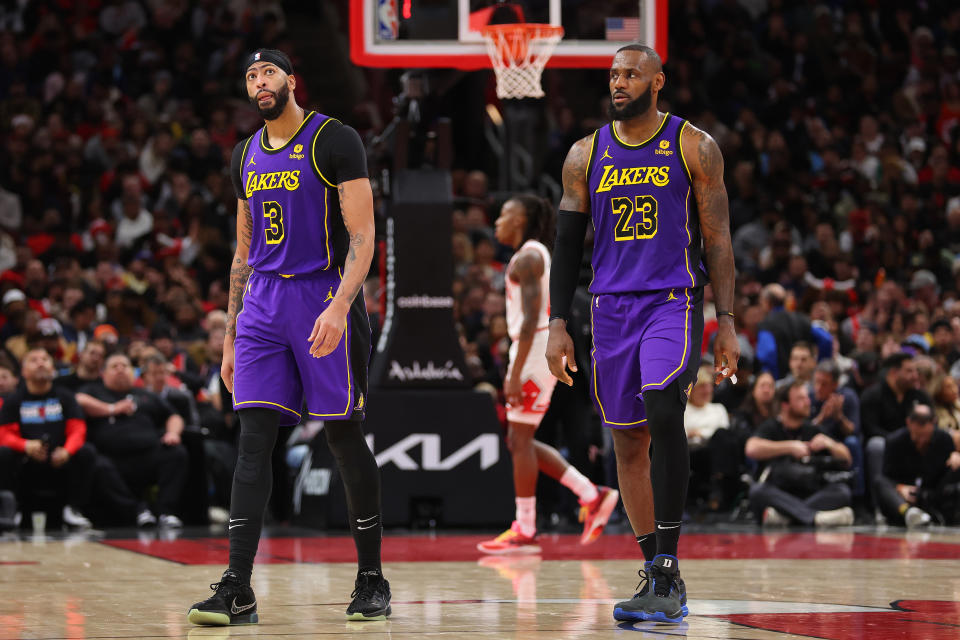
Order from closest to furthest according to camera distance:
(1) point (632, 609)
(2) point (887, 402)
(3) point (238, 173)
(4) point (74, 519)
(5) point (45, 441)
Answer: (1) point (632, 609), (3) point (238, 173), (5) point (45, 441), (4) point (74, 519), (2) point (887, 402)

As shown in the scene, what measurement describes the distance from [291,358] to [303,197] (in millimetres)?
636

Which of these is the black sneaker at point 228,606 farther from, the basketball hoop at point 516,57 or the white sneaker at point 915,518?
the white sneaker at point 915,518

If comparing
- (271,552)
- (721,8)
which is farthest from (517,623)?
(721,8)

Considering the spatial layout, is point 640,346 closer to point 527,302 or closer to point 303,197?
point 303,197

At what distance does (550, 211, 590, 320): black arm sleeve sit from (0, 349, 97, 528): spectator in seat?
6388 millimetres

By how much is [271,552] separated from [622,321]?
3975mm

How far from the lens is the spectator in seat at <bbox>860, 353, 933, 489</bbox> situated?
12.3m

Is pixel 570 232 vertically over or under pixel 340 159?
under

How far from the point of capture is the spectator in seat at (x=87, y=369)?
39.0ft

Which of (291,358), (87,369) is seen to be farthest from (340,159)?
(87,369)

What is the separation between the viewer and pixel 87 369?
11.9 meters

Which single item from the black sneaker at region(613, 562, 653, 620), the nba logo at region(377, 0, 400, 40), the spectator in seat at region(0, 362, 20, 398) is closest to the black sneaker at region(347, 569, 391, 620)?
the black sneaker at region(613, 562, 653, 620)

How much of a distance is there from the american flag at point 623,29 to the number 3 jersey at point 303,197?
539cm

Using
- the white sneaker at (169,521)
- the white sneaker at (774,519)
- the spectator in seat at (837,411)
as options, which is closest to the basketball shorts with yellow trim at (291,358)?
the white sneaker at (169,521)
